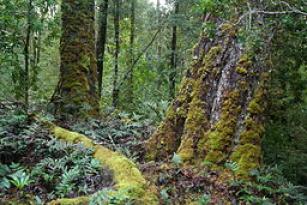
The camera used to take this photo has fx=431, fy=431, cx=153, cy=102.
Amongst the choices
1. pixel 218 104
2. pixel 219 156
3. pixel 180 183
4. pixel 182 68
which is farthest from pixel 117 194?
pixel 182 68

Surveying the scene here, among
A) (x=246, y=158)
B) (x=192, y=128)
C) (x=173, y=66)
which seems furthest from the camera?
(x=173, y=66)

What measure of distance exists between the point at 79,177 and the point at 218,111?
2.51m

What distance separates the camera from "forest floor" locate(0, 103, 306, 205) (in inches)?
199

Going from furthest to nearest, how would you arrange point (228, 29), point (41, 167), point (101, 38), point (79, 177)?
point (101, 38) < point (228, 29) < point (41, 167) < point (79, 177)

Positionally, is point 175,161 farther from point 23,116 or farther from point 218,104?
point 23,116

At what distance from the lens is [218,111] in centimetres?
671

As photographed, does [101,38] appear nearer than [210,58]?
No

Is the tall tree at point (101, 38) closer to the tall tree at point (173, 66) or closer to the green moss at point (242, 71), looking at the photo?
the tall tree at point (173, 66)

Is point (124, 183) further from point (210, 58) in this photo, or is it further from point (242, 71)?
point (210, 58)


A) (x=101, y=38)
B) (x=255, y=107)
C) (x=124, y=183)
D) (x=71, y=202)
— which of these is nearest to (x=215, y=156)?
(x=255, y=107)

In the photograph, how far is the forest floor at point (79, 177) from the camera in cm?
506

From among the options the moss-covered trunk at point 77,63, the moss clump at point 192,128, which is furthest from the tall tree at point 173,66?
the moss clump at point 192,128

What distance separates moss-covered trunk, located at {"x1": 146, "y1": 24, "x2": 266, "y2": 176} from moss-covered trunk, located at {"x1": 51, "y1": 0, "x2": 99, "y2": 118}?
346 centimetres

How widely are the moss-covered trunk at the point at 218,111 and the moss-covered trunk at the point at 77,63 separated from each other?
3465 millimetres
